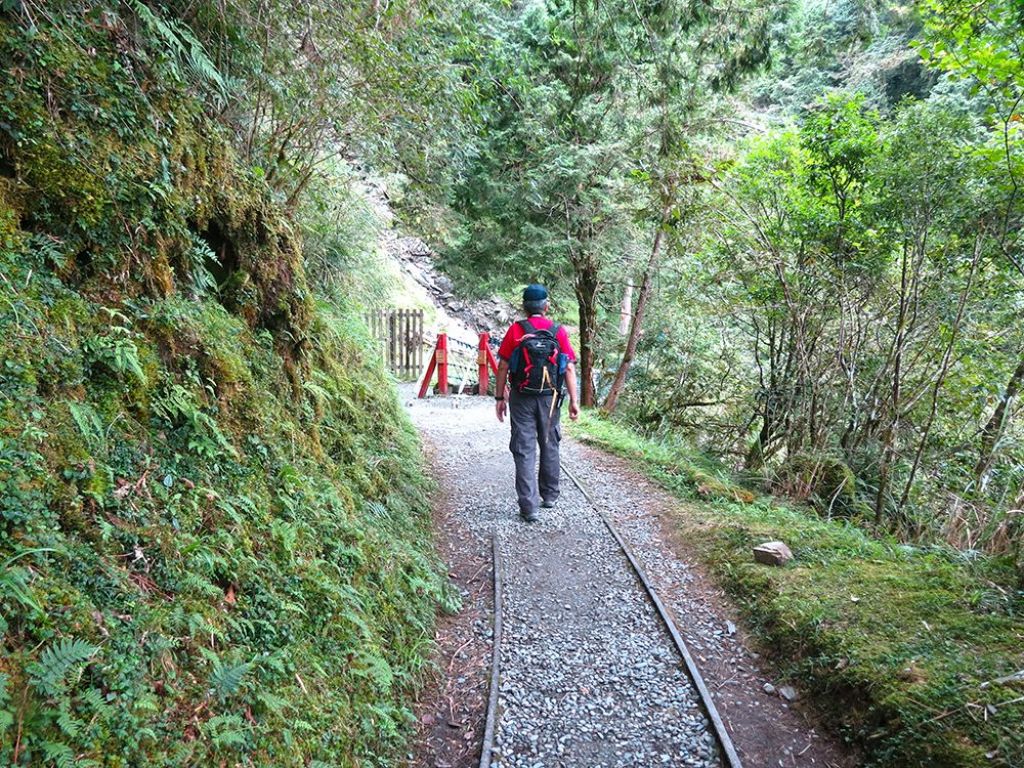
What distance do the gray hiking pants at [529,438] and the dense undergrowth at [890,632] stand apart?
1762mm

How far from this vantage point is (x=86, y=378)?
2445 millimetres

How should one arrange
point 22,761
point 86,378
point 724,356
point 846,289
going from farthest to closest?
1. point 724,356
2. point 846,289
3. point 86,378
4. point 22,761

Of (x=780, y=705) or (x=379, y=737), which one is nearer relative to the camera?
(x=379, y=737)

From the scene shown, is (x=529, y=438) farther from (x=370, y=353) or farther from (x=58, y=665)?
(x=58, y=665)

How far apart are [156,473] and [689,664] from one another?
3361mm

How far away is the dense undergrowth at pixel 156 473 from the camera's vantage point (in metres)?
1.81

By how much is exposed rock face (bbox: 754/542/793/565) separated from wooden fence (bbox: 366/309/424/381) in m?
13.1

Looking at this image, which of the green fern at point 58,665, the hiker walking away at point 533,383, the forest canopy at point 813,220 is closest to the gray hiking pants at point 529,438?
the hiker walking away at point 533,383

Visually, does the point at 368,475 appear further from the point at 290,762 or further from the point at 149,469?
the point at 290,762

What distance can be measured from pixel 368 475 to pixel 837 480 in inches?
239

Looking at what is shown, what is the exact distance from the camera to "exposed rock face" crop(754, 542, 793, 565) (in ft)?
15.9

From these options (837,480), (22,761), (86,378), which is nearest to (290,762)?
(22,761)

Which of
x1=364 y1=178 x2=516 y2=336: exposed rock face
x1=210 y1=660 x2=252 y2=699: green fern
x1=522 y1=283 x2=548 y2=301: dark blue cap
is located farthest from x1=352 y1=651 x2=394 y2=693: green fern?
x1=364 y1=178 x2=516 y2=336: exposed rock face

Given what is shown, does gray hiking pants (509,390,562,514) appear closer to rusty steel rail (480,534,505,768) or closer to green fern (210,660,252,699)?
rusty steel rail (480,534,505,768)
